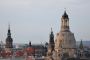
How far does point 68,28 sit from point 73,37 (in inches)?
79.7

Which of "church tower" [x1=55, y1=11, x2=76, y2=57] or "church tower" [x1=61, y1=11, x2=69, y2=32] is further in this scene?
"church tower" [x1=61, y1=11, x2=69, y2=32]

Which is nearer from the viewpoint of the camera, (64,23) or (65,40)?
(64,23)

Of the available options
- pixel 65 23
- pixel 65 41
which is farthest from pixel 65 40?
pixel 65 23

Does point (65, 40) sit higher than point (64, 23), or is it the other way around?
point (64, 23)

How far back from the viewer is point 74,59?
77500mm

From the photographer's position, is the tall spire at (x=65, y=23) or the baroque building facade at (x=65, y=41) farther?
the tall spire at (x=65, y=23)

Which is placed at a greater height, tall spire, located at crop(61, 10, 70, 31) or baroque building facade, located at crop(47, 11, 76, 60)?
tall spire, located at crop(61, 10, 70, 31)

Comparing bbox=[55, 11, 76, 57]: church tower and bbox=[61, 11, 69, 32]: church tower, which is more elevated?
bbox=[61, 11, 69, 32]: church tower

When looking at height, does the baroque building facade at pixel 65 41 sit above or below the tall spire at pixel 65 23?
below

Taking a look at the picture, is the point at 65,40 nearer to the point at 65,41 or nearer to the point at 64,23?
the point at 65,41

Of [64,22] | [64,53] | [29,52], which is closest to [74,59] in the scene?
[64,53]

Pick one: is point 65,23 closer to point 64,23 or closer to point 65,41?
point 64,23

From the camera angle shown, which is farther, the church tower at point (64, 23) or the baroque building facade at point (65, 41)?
the church tower at point (64, 23)

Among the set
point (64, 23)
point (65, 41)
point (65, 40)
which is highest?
point (64, 23)
